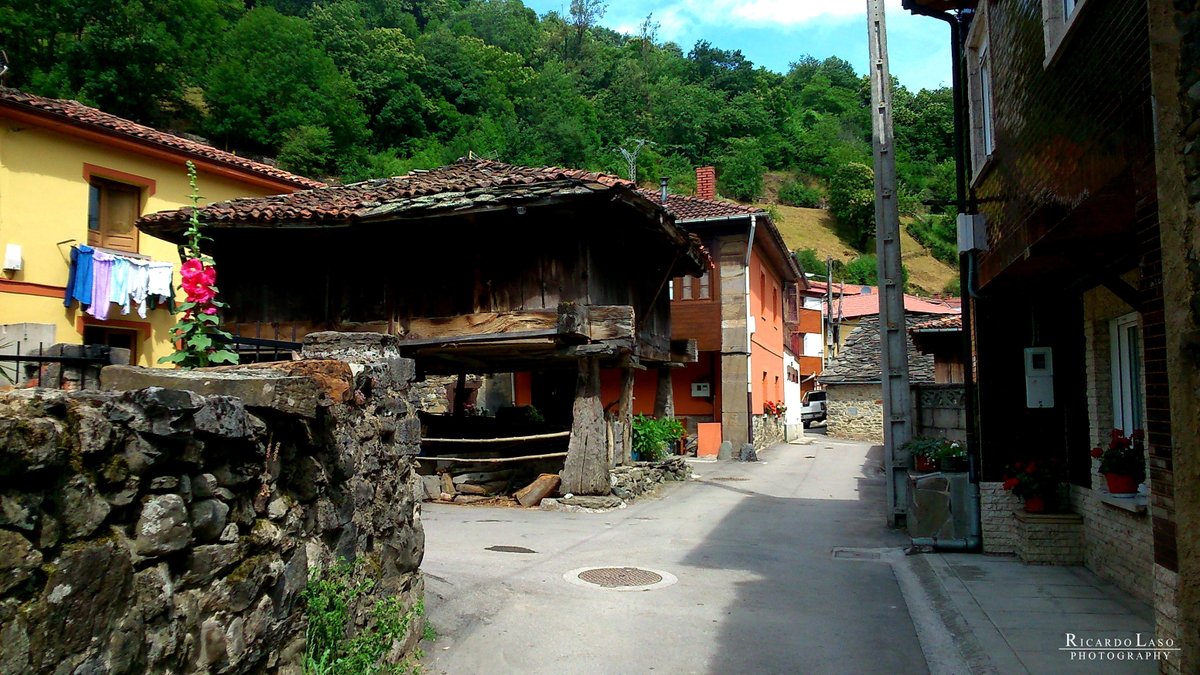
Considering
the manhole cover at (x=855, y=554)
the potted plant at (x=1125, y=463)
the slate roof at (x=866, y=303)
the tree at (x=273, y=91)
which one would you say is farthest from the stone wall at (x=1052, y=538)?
the slate roof at (x=866, y=303)

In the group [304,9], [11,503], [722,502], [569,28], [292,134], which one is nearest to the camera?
[11,503]

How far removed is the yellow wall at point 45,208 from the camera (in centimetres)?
1536

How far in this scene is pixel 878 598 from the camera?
7.48 metres

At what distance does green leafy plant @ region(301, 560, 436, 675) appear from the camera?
3.94 meters

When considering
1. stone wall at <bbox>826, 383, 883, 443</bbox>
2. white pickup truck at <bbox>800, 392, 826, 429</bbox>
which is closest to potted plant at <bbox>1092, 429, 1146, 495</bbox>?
stone wall at <bbox>826, 383, 883, 443</bbox>

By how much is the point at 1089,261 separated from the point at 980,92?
4.01 metres

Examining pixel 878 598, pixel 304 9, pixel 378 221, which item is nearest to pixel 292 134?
pixel 304 9

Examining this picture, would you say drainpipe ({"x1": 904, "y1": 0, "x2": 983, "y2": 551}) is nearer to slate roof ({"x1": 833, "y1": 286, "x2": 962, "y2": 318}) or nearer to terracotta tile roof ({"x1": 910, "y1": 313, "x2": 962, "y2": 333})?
terracotta tile roof ({"x1": 910, "y1": 313, "x2": 962, "y2": 333})

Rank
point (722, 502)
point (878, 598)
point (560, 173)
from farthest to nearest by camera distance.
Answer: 1. point (722, 502)
2. point (560, 173)
3. point (878, 598)

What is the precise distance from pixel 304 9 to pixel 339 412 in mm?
54424

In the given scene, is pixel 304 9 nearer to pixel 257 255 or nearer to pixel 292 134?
pixel 292 134

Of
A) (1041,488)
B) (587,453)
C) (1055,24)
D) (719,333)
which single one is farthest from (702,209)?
(1055,24)

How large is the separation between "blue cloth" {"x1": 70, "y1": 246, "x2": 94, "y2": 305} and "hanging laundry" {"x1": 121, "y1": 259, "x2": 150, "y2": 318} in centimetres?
76

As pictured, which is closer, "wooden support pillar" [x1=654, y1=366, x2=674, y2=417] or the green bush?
"wooden support pillar" [x1=654, y1=366, x2=674, y2=417]
